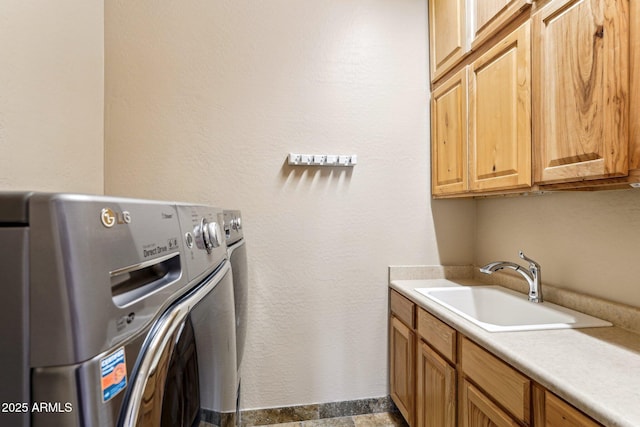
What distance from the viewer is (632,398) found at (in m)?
0.75

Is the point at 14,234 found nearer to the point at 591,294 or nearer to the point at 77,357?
the point at 77,357

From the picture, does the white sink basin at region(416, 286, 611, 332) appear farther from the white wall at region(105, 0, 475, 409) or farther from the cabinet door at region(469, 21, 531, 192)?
the cabinet door at region(469, 21, 531, 192)

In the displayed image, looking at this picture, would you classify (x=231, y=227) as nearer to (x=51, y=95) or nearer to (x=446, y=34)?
(x=51, y=95)

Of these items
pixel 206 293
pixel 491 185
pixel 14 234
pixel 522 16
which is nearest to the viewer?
pixel 14 234

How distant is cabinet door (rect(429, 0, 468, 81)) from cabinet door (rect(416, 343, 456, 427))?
1.51 meters

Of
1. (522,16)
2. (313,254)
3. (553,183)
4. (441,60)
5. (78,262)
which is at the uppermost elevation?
(441,60)

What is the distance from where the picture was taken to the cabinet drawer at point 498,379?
93 centimetres

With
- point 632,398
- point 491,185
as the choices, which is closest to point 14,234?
point 632,398

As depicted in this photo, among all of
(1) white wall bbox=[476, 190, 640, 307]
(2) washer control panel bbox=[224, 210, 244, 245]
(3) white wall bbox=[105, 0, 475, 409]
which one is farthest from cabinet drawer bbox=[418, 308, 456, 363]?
(2) washer control panel bbox=[224, 210, 244, 245]

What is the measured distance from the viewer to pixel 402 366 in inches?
74.2

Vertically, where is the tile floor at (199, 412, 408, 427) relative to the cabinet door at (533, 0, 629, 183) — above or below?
below

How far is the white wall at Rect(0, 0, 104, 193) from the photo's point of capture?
1214mm

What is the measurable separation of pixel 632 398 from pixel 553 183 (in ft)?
2.27

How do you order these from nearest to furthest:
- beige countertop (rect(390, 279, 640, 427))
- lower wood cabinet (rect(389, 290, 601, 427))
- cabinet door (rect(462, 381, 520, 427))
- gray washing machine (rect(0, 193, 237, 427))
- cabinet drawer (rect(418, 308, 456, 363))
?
1. gray washing machine (rect(0, 193, 237, 427))
2. beige countertop (rect(390, 279, 640, 427))
3. lower wood cabinet (rect(389, 290, 601, 427))
4. cabinet door (rect(462, 381, 520, 427))
5. cabinet drawer (rect(418, 308, 456, 363))
